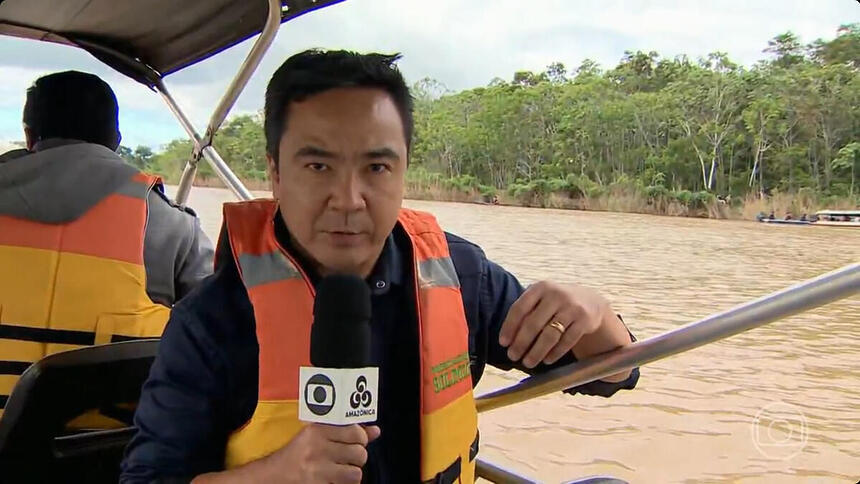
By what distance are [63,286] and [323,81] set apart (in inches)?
31.7

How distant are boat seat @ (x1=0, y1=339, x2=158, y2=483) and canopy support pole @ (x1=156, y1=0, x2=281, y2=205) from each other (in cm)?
114

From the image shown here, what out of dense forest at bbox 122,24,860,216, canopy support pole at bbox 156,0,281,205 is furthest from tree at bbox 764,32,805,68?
canopy support pole at bbox 156,0,281,205

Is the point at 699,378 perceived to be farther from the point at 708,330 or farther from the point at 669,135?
the point at 708,330

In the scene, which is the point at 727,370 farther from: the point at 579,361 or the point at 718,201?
Result: the point at 579,361

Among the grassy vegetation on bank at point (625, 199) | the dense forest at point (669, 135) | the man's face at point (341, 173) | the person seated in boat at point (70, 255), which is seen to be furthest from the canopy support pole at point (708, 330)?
the grassy vegetation on bank at point (625, 199)

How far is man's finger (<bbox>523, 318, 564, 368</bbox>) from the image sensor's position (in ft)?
3.23

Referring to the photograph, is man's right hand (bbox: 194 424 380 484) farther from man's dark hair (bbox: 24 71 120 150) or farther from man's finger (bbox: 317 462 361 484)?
man's dark hair (bbox: 24 71 120 150)

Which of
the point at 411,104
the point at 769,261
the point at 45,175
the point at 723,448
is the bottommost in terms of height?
the point at 723,448

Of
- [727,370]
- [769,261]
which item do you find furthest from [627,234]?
[727,370]

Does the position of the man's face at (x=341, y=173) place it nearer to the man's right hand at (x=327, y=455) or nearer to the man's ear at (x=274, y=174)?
the man's ear at (x=274, y=174)

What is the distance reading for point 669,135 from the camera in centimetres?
986

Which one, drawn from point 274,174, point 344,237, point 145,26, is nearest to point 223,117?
point 145,26

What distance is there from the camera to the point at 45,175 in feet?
4.74

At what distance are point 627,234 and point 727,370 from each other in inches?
210
